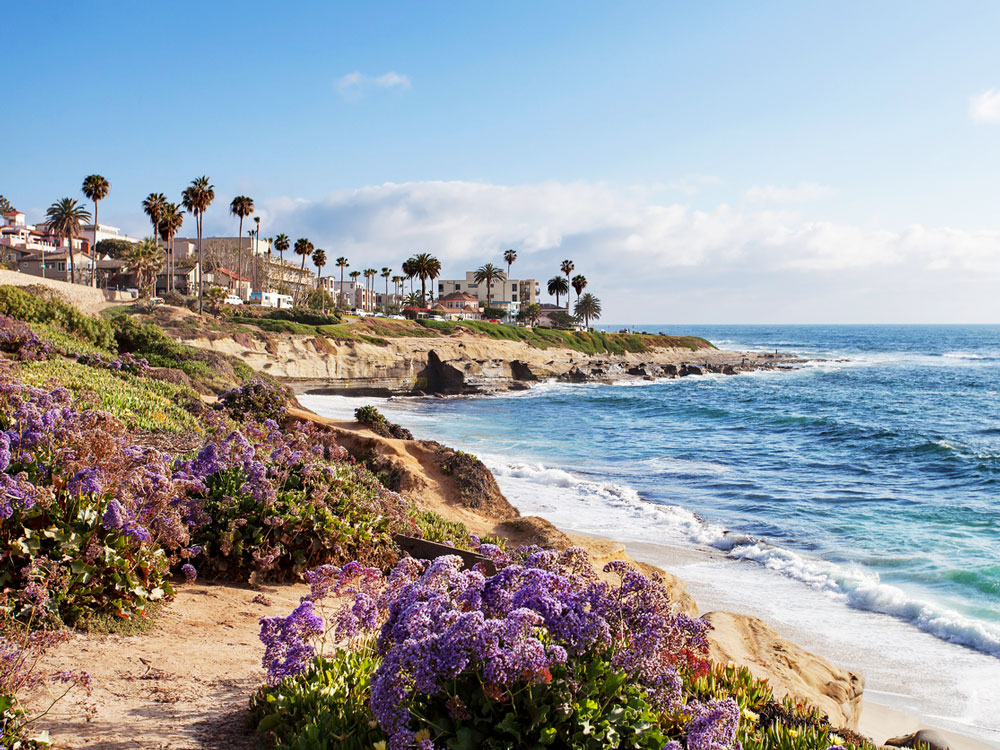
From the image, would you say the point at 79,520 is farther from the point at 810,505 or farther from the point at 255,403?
the point at 810,505

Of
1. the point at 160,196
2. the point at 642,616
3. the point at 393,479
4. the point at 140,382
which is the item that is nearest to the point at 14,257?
the point at 160,196

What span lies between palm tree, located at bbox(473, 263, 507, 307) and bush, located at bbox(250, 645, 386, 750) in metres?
128

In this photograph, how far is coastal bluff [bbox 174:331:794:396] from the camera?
5275cm

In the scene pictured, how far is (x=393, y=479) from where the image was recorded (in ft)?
53.3

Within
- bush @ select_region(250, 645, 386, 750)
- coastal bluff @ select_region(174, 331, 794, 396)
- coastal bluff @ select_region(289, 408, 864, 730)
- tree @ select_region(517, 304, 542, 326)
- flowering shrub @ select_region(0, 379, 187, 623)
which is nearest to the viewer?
bush @ select_region(250, 645, 386, 750)

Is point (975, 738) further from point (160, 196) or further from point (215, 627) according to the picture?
point (160, 196)

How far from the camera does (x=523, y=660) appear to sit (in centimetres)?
331

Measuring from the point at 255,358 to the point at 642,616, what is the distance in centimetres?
5155

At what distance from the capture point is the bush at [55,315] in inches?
961

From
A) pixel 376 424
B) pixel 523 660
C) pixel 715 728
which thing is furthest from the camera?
pixel 376 424

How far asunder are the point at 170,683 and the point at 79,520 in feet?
5.70

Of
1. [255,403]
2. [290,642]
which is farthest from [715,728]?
[255,403]

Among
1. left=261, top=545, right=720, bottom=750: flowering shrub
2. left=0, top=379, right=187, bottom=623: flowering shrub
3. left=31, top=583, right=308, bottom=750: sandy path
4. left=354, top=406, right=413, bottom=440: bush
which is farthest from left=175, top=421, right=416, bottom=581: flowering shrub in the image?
left=354, top=406, right=413, bottom=440: bush

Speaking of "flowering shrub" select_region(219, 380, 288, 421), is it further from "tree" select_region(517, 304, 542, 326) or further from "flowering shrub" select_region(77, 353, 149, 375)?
"tree" select_region(517, 304, 542, 326)
